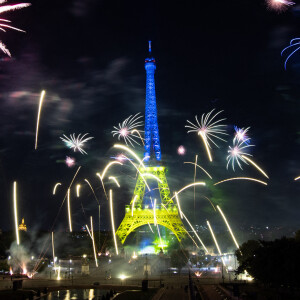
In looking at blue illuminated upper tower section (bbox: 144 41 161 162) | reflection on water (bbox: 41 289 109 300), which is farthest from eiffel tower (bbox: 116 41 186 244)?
reflection on water (bbox: 41 289 109 300)

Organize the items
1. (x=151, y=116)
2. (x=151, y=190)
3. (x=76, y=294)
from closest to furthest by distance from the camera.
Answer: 1. (x=76, y=294)
2. (x=151, y=190)
3. (x=151, y=116)

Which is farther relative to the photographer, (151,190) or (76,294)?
(151,190)

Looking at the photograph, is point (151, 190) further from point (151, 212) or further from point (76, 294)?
point (76, 294)

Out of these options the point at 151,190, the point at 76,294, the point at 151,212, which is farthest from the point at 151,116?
the point at 76,294

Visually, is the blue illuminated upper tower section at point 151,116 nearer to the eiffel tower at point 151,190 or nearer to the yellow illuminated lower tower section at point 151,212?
the eiffel tower at point 151,190

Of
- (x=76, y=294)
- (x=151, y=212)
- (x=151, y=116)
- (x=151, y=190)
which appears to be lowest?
(x=76, y=294)

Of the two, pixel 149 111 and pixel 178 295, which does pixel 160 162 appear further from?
pixel 178 295

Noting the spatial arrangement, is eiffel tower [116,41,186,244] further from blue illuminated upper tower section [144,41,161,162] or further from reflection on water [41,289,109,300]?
reflection on water [41,289,109,300]

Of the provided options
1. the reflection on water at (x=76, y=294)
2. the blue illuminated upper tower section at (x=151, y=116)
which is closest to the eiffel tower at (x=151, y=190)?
the blue illuminated upper tower section at (x=151, y=116)
